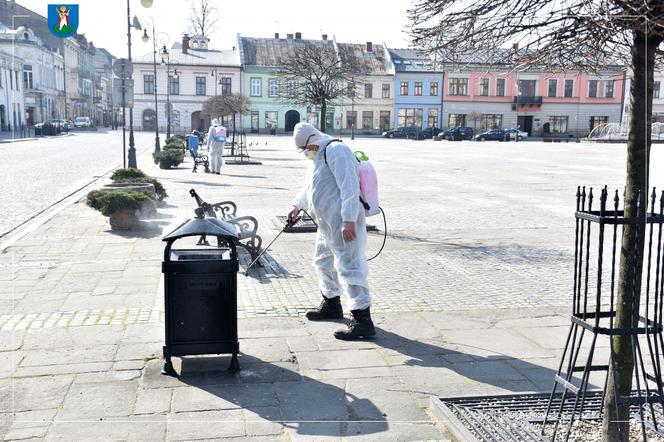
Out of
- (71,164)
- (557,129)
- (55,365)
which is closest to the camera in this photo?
(55,365)

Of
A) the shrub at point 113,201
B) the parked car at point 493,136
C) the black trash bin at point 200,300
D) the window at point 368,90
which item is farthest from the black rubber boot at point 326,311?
the window at point 368,90

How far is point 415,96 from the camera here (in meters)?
73.6

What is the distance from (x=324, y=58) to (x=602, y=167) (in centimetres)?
1739

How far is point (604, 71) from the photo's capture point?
4.22 m

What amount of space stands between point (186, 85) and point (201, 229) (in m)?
70.6

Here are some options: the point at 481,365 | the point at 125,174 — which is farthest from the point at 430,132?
the point at 481,365

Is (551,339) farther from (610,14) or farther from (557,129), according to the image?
(557,129)

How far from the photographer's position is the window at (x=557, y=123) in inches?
2886

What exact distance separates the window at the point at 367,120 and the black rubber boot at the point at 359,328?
70077 millimetres

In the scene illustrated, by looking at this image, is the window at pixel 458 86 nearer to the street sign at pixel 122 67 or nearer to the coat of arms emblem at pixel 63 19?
the street sign at pixel 122 67

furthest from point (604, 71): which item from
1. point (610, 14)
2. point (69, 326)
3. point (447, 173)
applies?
point (447, 173)

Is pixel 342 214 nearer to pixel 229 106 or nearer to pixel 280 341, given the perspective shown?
pixel 280 341

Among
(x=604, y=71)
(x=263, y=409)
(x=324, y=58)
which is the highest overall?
(x=324, y=58)

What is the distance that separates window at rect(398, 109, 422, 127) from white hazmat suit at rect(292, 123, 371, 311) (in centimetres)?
6998
